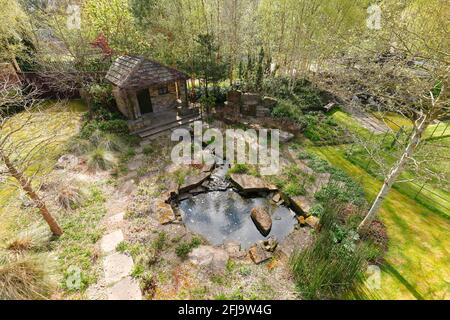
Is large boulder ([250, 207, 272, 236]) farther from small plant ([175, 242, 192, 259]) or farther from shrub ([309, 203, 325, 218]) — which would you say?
small plant ([175, 242, 192, 259])

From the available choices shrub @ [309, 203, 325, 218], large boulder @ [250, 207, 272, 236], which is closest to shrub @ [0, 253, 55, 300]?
large boulder @ [250, 207, 272, 236]

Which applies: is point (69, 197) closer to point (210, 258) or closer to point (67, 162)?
point (67, 162)

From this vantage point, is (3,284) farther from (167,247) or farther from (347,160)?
(347,160)

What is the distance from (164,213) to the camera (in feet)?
21.7

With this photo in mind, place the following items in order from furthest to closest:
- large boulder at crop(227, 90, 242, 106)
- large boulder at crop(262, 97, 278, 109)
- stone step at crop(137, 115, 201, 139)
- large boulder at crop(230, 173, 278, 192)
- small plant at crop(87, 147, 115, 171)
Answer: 1. large boulder at crop(227, 90, 242, 106)
2. large boulder at crop(262, 97, 278, 109)
3. stone step at crop(137, 115, 201, 139)
4. small plant at crop(87, 147, 115, 171)
5. large boulder at crop(230, 173, 278, 192)

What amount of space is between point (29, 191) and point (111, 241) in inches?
81.4

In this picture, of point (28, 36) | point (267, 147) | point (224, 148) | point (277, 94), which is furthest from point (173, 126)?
point (28, 36)

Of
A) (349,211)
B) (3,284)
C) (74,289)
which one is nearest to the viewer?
(3,284)

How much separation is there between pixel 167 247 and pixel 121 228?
55.9 inches

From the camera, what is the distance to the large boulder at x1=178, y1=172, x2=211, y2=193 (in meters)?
7.79

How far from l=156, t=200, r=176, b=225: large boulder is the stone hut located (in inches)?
201

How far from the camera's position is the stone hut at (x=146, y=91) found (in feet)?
33.8

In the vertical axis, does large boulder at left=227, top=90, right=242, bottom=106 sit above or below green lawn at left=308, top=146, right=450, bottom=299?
above

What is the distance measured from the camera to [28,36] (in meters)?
12.5
